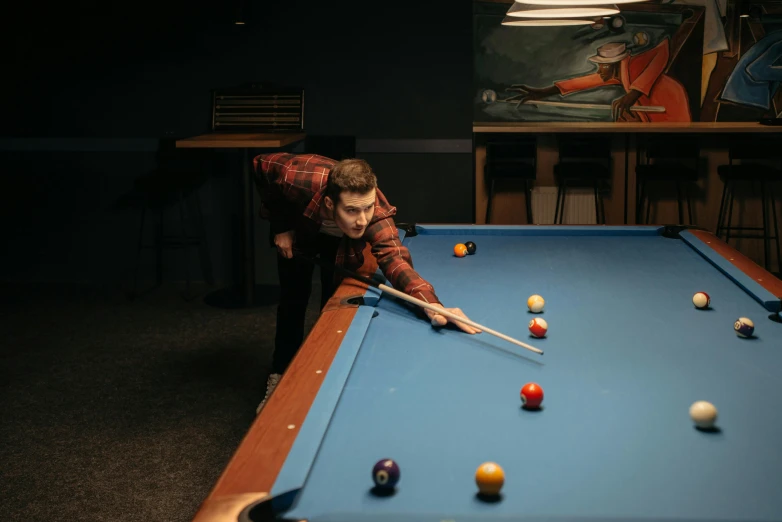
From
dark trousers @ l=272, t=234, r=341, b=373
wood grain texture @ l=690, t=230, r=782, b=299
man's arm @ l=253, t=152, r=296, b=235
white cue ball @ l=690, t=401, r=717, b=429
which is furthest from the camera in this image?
dark trousers @ l=272, t=234, r=341, b=373

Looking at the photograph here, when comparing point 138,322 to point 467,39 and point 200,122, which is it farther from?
point 467,39

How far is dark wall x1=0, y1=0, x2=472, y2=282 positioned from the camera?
584 centimetres

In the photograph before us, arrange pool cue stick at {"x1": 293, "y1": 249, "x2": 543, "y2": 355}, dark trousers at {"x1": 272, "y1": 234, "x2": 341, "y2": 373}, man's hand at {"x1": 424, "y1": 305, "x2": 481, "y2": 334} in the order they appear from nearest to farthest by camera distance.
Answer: pool cue stick at {"x1": 293, "y1": 249, "x2": 543, "y2": 355} < man's hand at {"x1": 424, "y1": 305, "x2": 481, "y2": 334} < dark trousers at {"x1": 272, "y1": 234, "x2": 341, "y2": 373}

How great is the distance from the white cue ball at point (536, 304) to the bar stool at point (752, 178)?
389 centimetres

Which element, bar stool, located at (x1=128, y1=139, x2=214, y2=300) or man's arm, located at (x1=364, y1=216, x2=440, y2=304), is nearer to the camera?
man's arm, located at (x1=364, y1=216, x2=440, y2=304)

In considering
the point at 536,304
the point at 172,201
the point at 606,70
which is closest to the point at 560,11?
the point at 536,304

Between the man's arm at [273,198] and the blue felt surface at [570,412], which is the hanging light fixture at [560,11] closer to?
the blue felt surface at [570,412]

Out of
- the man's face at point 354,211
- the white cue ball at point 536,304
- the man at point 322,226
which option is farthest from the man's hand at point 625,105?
the white cue ball at point 536,304

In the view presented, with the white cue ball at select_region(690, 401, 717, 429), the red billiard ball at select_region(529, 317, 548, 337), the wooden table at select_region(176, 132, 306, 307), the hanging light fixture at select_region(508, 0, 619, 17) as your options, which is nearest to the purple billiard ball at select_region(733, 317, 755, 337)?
the red billiard ball at select_region(529, 317, 548, 337)

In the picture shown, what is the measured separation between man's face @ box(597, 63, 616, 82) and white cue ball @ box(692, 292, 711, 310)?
4.13m

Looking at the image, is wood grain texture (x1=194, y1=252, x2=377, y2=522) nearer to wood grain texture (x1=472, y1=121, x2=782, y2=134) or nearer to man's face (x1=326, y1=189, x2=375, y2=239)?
man's face (x1=326, y1=189, x2=375, y2=239)

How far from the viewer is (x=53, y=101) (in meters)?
6.05

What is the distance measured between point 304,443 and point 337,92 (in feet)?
15.0

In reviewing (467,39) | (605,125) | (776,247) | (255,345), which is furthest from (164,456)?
(776,247)
